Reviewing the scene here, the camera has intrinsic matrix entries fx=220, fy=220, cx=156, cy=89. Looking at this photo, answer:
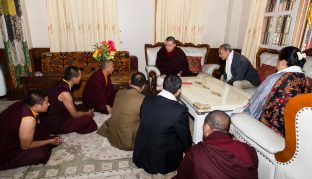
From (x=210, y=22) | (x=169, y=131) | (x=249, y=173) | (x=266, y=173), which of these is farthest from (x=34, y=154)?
(x=210, y=22)

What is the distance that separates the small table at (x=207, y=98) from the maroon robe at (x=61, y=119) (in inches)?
52.5

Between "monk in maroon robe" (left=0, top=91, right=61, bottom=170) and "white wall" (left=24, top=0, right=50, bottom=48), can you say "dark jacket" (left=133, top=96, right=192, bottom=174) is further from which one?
"white wall" (left=24, top=0, right=50, bottom=48)

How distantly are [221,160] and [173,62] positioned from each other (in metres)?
3.26

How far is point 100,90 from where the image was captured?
3.38 metres

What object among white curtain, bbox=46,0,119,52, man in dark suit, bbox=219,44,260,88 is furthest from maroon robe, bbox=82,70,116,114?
man in dark suit, bbox=219,44,260,88

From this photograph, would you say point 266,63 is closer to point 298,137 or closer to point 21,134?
point 298,137

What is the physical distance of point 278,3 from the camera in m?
4.25

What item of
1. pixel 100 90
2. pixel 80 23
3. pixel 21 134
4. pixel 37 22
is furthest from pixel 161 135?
pixel 37 22

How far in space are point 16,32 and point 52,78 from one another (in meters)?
1.15

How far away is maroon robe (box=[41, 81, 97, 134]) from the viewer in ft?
9.00

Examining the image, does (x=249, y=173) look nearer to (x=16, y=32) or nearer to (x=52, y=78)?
(x=52, y=78)

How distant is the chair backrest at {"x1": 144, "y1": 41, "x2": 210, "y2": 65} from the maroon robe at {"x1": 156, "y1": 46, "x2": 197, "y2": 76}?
216 millimetres

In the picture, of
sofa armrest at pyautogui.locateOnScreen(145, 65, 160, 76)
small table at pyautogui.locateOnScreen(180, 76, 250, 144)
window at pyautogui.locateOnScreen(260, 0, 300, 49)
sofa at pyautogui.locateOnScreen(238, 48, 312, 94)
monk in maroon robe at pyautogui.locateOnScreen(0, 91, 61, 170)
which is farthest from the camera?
sofa armrest at pyautogui.locateOnScreen(145, 65, 160, 76)

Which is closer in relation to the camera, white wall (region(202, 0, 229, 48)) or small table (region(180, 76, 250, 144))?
small table (region(180, 76, 250, 144))
